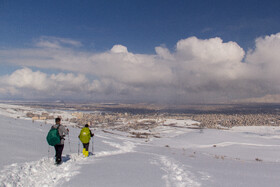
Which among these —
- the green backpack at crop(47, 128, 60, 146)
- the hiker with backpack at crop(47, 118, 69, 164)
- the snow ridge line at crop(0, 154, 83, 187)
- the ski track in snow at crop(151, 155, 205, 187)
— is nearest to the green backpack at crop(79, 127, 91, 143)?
the hiker with backpack at crop(47, 118, 69, 164)

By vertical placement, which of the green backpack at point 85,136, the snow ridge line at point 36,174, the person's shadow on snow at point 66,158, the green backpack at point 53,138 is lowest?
the person's shadow on snow at point 66,158

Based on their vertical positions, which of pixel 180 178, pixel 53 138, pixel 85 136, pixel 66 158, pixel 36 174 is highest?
pixel 53 138

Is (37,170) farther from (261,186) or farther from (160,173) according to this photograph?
(261,186)

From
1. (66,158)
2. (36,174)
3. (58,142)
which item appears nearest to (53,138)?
(58,142)

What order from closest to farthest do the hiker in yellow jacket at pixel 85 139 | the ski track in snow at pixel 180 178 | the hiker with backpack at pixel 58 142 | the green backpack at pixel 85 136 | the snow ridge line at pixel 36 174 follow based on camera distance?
the ski track in snow at pixel 180 178
the snow ridge line at pixel 36 174
the hiker with backpack at pixel 58 142
the hiker in yellow jacket at pixel 85 139
the green backpack at pixel 85 136

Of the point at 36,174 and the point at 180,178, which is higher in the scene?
the point at 180,178

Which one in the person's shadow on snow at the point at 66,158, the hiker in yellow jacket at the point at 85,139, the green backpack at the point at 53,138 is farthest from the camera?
the hiker in yellow jacket at the point at 85,139

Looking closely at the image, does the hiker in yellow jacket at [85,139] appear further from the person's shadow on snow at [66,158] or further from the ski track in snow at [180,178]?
the ski track in snow at [180,178]

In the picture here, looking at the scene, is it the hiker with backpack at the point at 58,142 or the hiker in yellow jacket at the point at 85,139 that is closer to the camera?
the hiker with backpack at the point at 58,142

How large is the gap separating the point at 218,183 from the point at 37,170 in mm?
6426

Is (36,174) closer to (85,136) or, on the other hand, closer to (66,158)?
(66,158)

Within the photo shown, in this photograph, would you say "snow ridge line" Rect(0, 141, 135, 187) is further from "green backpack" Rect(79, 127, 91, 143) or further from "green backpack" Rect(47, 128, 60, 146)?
"green backpack" Rect(79, 127, 91, 143)

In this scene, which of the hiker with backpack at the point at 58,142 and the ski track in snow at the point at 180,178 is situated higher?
the hiker with backpack at the point at 58,142

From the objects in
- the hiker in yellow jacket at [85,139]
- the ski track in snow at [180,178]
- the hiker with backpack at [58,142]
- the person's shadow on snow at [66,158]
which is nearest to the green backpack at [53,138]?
the hiker with backpack at [58,142]
